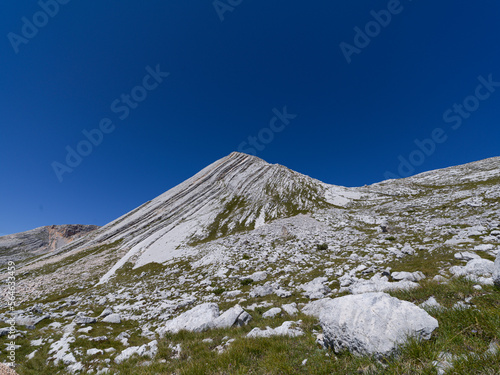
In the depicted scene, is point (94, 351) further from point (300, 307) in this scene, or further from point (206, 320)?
point (300, 307)

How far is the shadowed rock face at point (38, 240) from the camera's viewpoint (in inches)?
5413

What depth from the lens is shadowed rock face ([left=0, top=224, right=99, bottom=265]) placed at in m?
138

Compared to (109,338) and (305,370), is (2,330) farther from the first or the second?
(305,370)

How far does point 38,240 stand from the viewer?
504 ft

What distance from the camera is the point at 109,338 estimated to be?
1102 cm

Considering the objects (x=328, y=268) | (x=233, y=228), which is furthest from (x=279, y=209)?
(x=328, y=268)

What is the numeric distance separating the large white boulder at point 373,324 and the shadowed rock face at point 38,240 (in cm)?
18588

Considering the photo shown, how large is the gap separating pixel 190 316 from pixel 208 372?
20.4ft

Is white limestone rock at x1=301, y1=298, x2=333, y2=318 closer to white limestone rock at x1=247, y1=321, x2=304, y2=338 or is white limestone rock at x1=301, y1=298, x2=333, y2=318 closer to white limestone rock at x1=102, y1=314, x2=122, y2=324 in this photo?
white limestone rock at x1=247, y1=321, x2=304, y2=338

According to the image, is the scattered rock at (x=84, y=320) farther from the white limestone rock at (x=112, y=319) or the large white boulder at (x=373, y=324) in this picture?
the large white boulder at (x=373, y=324)

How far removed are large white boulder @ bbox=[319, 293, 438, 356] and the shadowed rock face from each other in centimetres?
18588

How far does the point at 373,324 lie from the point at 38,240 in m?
230

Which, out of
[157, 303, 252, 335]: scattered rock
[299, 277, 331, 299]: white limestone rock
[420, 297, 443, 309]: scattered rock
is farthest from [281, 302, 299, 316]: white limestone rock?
[420, 297, 443, 309]: scattered rock

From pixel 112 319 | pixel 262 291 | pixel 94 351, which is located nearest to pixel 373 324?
pixel 262 291
